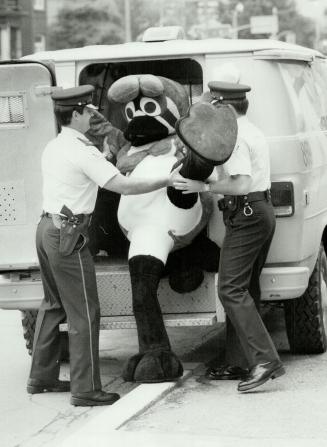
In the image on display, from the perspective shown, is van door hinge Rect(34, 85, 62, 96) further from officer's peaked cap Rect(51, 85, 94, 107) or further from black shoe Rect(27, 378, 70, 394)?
black shoe Rect(27, 378, 70, 394)

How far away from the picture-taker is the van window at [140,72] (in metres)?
8.73

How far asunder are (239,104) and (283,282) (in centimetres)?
115

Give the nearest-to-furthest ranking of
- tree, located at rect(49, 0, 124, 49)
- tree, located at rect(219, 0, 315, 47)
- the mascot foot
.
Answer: the mascot foot → tree, located at rect(49, 0, 124, 49) → tree, located at rect(219, 0, 315, 47)

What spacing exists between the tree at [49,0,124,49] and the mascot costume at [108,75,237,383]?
58906 mm

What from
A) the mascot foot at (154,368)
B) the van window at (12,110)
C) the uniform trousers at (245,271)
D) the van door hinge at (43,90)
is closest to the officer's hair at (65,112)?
the van door hinge at (43,90)

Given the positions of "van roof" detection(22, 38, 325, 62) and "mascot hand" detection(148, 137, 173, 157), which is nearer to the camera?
"van roof" detection(22, 38, 325, 62)

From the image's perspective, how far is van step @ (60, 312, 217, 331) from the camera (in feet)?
24.2

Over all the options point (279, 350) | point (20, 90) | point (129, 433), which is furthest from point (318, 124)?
point (129, 433)

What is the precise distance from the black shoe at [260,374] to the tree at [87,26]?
59.9 metres

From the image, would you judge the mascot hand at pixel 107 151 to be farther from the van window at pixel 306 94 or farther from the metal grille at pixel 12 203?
the van window at pixel 306 94

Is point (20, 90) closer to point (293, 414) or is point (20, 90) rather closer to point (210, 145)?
point (210, 145)

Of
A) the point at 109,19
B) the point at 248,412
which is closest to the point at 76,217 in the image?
the point at 248,412

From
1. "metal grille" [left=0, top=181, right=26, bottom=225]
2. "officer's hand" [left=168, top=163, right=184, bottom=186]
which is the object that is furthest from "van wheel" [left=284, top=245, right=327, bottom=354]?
"metal grille" [left=0, top=181, right=26, bottom=225]

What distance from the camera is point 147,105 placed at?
306 inches
